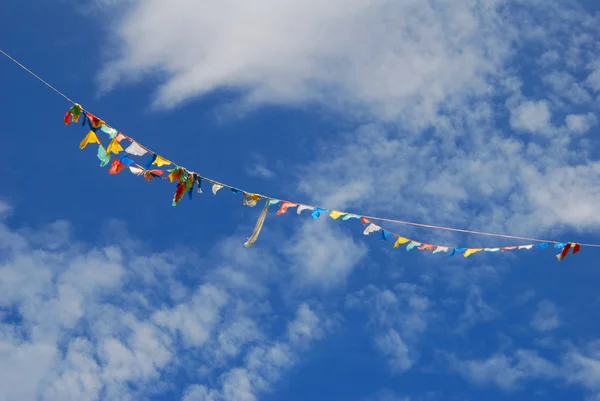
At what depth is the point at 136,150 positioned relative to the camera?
57.4 ft

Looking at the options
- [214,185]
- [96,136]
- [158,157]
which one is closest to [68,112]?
[96,136]

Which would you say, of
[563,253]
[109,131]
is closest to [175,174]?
[109,131]

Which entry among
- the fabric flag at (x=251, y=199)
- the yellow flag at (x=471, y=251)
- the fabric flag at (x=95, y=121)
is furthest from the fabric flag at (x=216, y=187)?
the yellow flag at (x=471, y=251)

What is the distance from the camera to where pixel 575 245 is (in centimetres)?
1827

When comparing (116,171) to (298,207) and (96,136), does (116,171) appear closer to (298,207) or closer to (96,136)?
(96,136)

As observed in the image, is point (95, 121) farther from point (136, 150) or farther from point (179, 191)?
point (179, 191)

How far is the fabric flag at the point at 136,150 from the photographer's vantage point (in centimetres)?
1747

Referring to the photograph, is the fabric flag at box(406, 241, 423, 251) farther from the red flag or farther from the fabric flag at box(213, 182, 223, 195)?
the red flag

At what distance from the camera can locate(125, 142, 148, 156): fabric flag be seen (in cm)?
1747

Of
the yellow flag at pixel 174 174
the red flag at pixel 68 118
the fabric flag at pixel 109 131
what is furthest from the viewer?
the yellow flag at pixel 174 174

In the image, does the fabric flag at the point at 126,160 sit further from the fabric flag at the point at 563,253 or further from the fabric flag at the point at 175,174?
the fabric flag at the point at 563,253

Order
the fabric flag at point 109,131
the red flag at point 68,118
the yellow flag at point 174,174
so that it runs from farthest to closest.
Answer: the yellow flag at point 174,174
the red flag at point 68,118
the fabric flag at point 109,131

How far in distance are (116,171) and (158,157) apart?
3.66ft

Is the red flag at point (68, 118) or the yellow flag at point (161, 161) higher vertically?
the red flag at point (68, 118)
